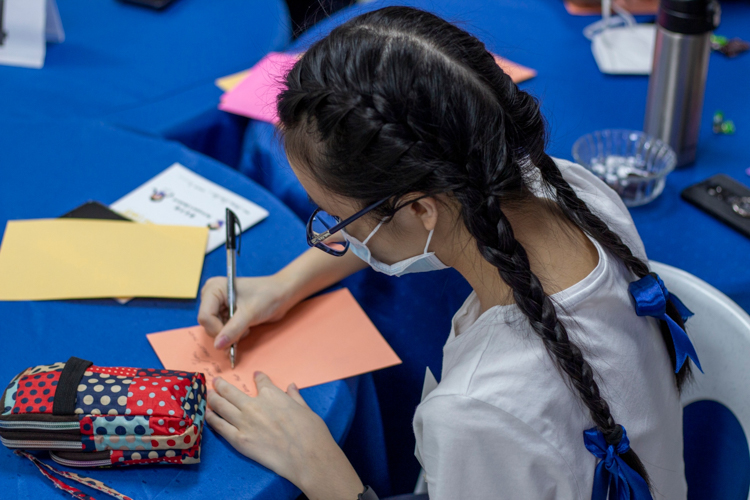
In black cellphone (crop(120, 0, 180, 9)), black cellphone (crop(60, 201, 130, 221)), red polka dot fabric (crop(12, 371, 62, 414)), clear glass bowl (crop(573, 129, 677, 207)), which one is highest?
black cellphone (crop(120, 0, 180, 9))

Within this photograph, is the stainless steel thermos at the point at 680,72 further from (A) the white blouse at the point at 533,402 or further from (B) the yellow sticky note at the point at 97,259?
(B) the yellow sticky note at the point at 97,259

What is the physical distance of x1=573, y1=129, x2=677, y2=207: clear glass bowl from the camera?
1.12 m

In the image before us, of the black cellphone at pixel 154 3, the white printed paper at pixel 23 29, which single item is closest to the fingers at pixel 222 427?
the white printed paper at pixel 23 29

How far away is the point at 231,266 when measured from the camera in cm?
92

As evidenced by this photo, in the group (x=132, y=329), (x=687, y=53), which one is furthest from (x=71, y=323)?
(x=687, y=53)

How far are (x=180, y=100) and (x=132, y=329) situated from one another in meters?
0.66

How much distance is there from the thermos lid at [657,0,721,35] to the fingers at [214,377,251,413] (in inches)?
37.7

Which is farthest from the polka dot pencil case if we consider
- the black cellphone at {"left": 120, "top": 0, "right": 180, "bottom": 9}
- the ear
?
the black cellphone at {"left": 120, "top": 0, "right": 180, "bottom": 9}

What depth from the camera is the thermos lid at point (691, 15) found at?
107 centimetres

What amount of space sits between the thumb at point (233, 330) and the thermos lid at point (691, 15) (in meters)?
0.89

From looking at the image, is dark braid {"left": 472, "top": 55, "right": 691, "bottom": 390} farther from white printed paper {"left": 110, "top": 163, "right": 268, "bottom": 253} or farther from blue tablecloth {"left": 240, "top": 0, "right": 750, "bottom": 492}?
white printed paper {"left": 110, "top": 163, "right": 268, "bottom": 253}

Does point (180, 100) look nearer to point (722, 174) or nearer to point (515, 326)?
point (515, 326)

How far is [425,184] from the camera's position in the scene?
62 cm

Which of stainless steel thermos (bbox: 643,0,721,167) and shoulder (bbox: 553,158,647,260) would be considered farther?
stainless steel thermos (bbox: 643,0,721,167)
